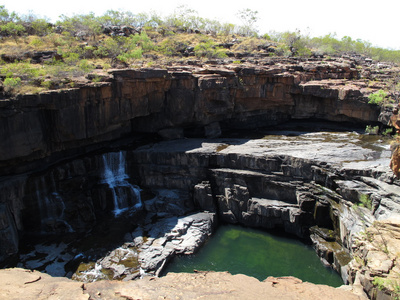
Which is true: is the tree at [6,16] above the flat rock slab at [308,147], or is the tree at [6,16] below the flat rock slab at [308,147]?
above

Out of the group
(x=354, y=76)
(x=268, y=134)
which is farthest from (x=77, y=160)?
(x=354, y=76)

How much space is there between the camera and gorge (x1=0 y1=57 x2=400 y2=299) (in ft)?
52.8

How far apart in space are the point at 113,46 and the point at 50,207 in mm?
17500

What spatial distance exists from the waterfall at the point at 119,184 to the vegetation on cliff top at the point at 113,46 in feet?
19.2

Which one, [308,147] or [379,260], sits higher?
[308,147]

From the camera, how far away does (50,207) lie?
18953mm

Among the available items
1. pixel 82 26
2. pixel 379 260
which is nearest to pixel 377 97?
pixel 379 260

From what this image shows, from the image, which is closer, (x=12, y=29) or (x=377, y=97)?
(x=377, y=97)

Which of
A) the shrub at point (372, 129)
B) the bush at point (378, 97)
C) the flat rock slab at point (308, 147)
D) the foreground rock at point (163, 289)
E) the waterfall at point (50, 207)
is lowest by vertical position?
→ the waterfall at point (50, 207)

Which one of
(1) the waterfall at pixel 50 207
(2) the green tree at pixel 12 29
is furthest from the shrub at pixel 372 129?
(2) the green tree at pixel 12 29

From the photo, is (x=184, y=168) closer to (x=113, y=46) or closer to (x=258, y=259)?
(x=258, y=259)

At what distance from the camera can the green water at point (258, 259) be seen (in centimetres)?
1561

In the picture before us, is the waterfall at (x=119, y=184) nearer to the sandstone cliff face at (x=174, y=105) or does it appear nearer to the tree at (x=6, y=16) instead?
the sandstone cliff face at (x=174, y=105)

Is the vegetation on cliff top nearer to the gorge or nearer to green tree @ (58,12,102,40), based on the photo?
green tree @ (58,12,102,40)
